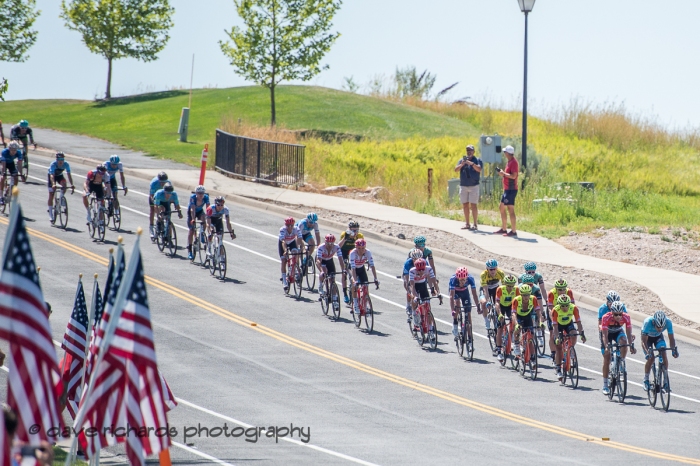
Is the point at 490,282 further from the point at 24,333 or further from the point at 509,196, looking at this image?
the point at 24,333

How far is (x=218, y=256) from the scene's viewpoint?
85.9ft

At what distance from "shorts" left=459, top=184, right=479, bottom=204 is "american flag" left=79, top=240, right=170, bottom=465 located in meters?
22.8

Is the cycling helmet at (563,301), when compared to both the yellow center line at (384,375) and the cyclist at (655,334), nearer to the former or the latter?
the cyclist at (655,334)

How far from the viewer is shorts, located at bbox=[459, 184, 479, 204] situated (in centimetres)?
3192

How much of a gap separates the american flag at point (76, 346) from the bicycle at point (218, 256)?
12.6 m

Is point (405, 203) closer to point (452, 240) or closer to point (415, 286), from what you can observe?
point (452, 240)

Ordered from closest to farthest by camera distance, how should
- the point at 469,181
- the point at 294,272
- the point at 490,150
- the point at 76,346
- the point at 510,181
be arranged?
the point at 76,346, the point at 294,272, the point at 510,181, the point at 469,181, the point at 490,150

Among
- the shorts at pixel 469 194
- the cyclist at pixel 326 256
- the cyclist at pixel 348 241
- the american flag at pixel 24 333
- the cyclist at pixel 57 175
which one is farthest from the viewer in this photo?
the shorts at pixel 469 194

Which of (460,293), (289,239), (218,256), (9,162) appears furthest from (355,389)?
(9,162)

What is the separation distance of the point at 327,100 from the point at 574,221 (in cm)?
3149

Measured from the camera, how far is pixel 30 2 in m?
67.9

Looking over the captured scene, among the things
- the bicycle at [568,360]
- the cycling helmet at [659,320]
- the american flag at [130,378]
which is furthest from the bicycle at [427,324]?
the american flag at [130,378]

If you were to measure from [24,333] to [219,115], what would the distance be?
51680 mm

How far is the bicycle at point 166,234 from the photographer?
92.2 ft
